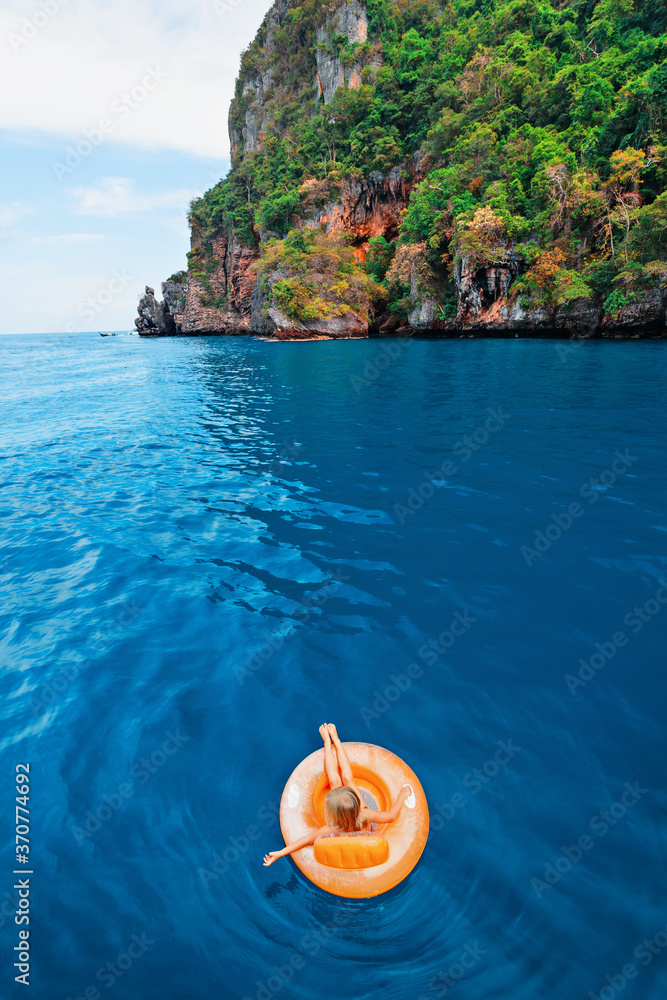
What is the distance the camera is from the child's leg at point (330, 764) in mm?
3420

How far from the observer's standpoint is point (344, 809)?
2977 mm

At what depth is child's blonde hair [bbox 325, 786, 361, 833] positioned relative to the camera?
2975 mm

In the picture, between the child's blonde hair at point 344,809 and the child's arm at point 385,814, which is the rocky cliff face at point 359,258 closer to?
the child's arm at point 385,814

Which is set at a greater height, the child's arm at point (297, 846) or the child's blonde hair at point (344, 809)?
the child's blonde hair at point (344, 809)

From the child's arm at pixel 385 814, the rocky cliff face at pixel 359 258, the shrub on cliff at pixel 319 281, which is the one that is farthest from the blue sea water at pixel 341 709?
the shrub on cliff at pixel 319 281

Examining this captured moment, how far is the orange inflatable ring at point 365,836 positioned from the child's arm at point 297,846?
0.17ft

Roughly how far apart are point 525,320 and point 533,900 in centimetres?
3583

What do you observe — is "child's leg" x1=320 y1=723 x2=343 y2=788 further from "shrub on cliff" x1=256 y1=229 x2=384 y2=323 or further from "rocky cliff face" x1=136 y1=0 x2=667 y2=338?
"shrub on cliff" x1=256 y1=229 x2=384 y2=323

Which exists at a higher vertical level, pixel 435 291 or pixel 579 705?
pixel 435 291

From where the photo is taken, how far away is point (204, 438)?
12938mm

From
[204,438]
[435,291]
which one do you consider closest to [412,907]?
[204,438]

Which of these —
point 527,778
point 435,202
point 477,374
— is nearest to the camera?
point 527,778

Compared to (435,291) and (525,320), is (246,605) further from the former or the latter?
(435,291)

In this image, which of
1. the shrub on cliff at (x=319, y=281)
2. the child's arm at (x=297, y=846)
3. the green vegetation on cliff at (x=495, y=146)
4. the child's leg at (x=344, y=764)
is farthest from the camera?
the shrub on cliff at (x=319, y=281)
